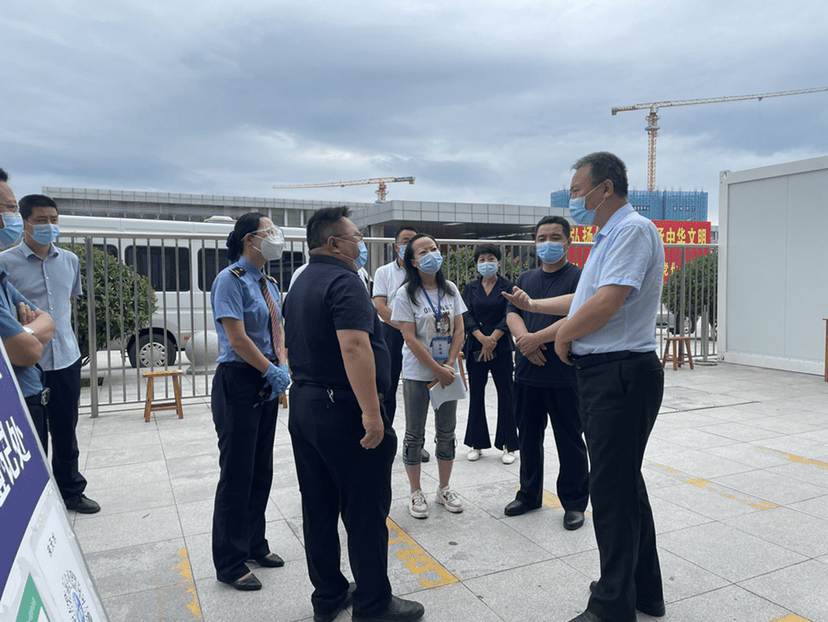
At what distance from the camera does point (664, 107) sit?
97.7 metres

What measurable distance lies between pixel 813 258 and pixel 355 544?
9.73 metres

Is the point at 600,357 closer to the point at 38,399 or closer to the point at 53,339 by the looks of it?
the point at 38,399

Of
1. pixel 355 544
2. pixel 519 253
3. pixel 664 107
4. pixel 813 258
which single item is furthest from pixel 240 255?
pixel 664 107

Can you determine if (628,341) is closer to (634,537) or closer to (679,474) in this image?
(634,537)

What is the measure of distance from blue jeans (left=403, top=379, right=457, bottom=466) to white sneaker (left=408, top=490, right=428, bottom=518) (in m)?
0.20

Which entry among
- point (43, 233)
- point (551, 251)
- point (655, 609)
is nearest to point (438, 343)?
point (551, 251)

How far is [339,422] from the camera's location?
2.61 m

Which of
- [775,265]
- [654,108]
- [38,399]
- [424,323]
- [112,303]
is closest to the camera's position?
[38,399]

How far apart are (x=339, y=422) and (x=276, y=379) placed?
2.34 ft

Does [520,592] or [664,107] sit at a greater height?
[664,107]

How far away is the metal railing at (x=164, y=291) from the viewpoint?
7375 mm

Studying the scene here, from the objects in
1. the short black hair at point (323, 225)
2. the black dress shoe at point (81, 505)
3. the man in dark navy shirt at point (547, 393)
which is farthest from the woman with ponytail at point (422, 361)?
the black dress shoe at point (81, 505)

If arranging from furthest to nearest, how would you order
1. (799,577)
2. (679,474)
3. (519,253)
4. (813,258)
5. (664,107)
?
(664,107)
(813,258)
(519,253)
(679,474)
(799,577)

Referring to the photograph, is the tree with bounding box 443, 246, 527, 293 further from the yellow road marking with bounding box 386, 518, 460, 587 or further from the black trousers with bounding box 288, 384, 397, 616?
the black trousers with bounding box 288, 384, 397, 616
